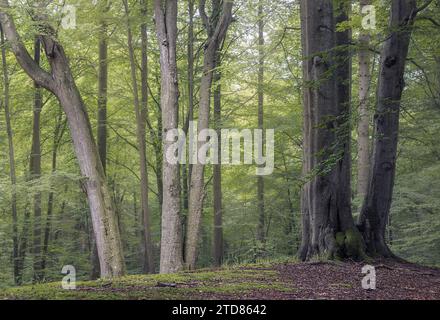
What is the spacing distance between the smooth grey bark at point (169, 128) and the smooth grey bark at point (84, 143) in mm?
1113

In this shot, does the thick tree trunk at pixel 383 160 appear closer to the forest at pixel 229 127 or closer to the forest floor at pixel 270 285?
the forest at pixel 229 127

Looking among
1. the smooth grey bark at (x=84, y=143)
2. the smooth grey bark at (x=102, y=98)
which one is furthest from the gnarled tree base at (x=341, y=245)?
the smooth grey bark at (x=102, y=98)

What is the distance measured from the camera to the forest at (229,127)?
821 cm

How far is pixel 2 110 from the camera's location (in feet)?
61.4

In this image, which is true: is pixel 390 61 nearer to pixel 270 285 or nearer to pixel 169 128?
pixel 169 128

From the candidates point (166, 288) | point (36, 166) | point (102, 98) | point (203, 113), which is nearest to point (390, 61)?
point (203, 113)

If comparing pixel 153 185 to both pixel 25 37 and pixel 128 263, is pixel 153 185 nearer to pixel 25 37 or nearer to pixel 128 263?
pixel 128 263

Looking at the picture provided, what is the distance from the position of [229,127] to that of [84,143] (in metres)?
7.01

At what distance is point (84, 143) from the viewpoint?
9742mm

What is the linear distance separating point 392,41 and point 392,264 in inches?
156

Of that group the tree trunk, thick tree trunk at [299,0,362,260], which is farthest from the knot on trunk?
the tree trunk

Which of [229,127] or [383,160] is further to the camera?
[229,127]

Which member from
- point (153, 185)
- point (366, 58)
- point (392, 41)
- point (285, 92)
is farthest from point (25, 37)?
point (153, 185)

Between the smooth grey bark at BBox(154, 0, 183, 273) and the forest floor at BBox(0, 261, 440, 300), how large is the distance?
2231mm
